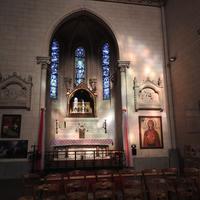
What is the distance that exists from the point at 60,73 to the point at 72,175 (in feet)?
38.4

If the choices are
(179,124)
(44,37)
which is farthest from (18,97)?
(179,124)

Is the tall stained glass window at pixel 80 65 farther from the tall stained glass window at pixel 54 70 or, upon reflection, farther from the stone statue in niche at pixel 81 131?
the stone statue in niche at pixel 81 131

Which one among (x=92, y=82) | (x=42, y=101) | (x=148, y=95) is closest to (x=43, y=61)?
(x=42, y=101)

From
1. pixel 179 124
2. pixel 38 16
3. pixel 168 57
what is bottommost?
pixel 179 124

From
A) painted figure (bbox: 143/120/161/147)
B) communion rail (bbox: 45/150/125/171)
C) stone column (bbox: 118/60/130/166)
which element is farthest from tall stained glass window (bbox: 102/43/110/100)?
communion rail (bbox: 45/150/125/171)

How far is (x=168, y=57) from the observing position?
1310 cm

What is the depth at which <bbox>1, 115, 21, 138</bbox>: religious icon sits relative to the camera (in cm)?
1068

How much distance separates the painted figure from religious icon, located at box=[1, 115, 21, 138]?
6.52 m

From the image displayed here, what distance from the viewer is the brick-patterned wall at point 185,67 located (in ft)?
34.2

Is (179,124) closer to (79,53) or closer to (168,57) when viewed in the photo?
(168,57)

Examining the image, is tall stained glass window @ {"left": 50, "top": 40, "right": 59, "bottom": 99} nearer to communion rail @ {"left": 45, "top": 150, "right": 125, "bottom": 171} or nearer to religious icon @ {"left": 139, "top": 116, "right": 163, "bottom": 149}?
communion rail @ {"left": 45, "top": 150, "right": 125, "bottom": 171}

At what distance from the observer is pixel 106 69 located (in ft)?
59.3

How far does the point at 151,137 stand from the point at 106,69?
790cm

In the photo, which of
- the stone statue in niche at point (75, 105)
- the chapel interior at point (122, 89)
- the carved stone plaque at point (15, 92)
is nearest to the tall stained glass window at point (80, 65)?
the stone statue in niche at point (75, 105)
